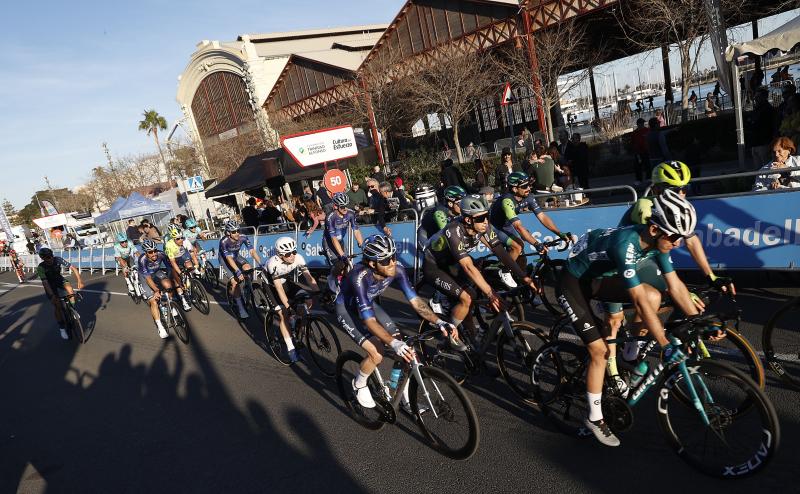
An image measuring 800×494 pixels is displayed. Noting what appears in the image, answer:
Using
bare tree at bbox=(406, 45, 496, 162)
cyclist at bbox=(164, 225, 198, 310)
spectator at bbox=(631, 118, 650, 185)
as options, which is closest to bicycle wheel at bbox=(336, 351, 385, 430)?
cyclist at bbox=(164, 225, 198, 310)

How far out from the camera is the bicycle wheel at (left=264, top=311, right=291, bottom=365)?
287 inches

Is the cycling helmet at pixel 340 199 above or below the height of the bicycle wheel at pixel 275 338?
above

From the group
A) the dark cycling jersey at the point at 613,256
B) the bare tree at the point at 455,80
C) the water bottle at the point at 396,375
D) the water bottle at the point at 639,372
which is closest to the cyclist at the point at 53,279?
the water bottle at the point at 396,375

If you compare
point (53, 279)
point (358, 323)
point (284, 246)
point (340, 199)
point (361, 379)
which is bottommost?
point (361, 379)

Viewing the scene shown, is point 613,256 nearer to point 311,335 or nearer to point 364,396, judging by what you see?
point 364,396

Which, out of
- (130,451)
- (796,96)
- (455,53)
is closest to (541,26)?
(455,53)

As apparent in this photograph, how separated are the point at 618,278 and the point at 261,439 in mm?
3744

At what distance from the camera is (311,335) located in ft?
22.6

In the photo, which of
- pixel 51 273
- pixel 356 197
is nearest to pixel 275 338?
pixel 51 273

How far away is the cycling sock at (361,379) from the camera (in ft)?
15.7

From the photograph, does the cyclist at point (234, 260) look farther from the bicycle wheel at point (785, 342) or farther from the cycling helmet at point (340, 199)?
the bicycle wheel at point (785, 342)

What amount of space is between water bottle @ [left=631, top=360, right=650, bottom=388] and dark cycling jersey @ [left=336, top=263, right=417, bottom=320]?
6.16ft

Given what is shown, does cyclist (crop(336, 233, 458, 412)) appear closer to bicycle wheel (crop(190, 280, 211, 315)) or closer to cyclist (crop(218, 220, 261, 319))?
cyclist (crop(218, 220, 261, 319))

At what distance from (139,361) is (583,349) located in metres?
7.60
